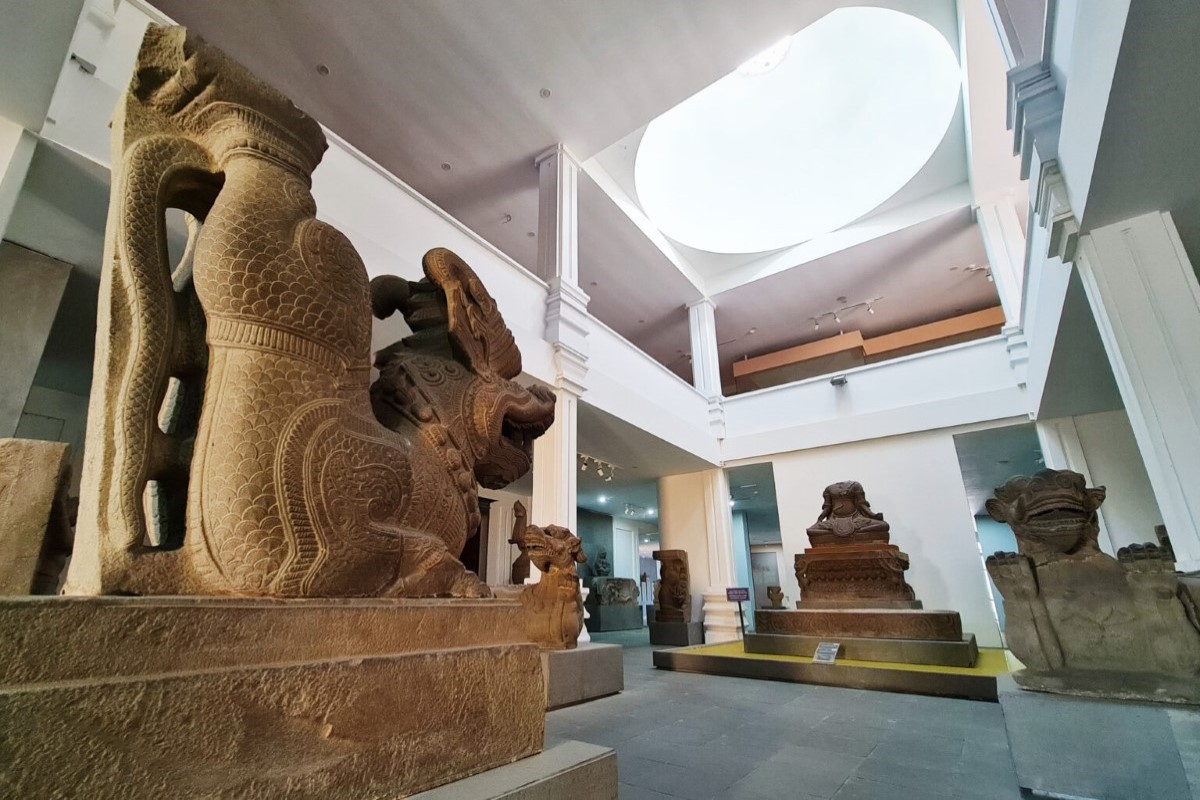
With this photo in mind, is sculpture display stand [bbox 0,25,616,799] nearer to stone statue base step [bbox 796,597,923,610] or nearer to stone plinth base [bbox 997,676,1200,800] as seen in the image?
stone plinth base [bbox 997,676,1200,800]

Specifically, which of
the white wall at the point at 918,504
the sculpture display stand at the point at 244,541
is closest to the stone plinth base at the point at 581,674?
the sculpture display stand at the point at 244,541

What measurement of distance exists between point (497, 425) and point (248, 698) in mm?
1027

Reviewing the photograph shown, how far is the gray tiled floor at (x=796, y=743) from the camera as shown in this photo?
6.37ft

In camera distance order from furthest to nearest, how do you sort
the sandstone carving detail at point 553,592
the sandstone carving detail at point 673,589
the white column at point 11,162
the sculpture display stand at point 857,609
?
the sandstone carving detail at point 673,589, the sculpture display stand at point 857,609, the sandstone carving detail at point 553,592, the white column at point 11,162

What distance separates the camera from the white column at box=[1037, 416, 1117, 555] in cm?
650

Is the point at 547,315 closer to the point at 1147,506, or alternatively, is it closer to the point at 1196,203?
the point at 1196,203

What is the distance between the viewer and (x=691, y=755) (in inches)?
93.0

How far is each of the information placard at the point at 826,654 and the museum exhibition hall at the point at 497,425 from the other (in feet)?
0.08

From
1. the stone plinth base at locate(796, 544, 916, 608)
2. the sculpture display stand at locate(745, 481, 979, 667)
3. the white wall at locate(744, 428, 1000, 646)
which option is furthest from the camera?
the white wall at locate(744, 428, 1000, 646)

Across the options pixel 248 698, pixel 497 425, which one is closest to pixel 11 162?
pixel 497 425

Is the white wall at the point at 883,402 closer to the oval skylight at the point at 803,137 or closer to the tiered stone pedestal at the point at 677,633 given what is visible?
the tiered stone pedestal at the point at 677,633

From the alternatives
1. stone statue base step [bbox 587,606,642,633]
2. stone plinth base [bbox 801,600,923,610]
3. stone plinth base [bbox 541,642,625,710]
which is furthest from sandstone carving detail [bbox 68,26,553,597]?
stone statue base step [bbox 587,606,642,633]

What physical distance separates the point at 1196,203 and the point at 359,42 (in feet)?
24.4

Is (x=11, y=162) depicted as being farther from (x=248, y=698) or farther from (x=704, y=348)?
(x=704, y=348)
